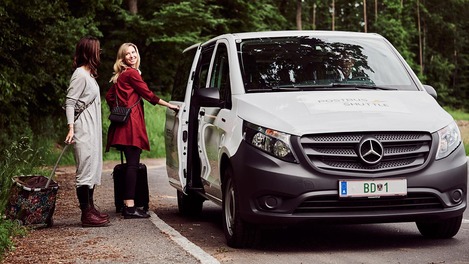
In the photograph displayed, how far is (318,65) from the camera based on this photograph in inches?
333

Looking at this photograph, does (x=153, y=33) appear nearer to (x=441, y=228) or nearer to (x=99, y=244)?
(x=99, y=244)

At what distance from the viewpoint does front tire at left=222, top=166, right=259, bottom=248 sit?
756cm

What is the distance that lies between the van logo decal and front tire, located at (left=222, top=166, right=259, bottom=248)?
3.64 ft

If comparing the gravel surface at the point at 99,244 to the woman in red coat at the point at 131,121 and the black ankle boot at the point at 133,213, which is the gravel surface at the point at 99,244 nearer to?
the black ankle boot at the point at 133,213

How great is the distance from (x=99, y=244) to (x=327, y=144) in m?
2.34

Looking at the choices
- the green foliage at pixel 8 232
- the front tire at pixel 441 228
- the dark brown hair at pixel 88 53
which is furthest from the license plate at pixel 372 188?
the dark brown hair at pixel 88 53

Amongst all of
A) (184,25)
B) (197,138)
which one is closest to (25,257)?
(197,138)

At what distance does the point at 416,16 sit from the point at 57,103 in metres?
70.9

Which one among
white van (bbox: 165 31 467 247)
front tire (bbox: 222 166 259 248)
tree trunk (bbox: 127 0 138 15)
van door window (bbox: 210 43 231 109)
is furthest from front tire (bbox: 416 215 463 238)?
tree trunk (bbox: 127 0 138 15)

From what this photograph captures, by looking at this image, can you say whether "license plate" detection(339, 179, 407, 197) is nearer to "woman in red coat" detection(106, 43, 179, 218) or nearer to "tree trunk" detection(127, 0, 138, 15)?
"woman in red coat" detection(106, 43, 179, 218)

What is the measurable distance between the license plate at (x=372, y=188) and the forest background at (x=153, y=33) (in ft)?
24.9

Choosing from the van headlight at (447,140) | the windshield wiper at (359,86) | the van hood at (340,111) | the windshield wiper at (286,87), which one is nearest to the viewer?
the van hood at (340,111)

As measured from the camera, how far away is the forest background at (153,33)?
49.4 ft

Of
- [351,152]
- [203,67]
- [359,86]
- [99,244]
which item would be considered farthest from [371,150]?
[203,67]
